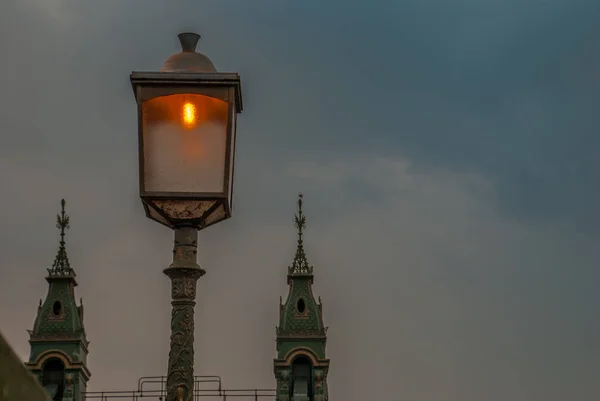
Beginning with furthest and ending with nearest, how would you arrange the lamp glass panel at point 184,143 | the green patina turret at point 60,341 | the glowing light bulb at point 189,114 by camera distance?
the green patina turret at point 60,341 → the glowing light bulb at point 189,114 → the lamp glass panel at point 184,143

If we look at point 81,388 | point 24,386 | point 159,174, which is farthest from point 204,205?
point 81,388

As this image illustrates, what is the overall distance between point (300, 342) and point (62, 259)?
8.41 metres

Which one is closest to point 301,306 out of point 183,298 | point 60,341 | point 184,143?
point 60,341

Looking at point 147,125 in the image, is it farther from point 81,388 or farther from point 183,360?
point 81,388

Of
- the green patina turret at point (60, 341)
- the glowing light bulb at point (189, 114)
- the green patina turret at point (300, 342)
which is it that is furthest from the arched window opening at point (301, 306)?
the glowing light bulb at point (189, 114)

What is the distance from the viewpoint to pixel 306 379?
191 feet

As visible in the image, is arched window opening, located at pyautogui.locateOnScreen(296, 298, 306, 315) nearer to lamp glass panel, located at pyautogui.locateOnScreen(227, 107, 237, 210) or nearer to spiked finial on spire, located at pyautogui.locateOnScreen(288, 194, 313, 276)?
spiked finial on spire, located at pyautogui.locateOnScreen(288, 194, 313, 276)

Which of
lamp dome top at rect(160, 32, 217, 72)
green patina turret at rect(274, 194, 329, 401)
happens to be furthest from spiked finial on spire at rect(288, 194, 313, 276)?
lamp dome top at rect(160, 32, 217, 72)

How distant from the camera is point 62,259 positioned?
60.2m

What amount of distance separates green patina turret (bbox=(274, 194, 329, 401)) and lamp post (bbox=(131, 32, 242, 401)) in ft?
148

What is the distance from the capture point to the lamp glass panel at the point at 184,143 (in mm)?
12148

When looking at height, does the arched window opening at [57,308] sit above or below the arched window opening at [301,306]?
above

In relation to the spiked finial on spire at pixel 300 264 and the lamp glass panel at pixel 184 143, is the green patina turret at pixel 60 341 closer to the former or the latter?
the spiked finial on spire at pixel 300 264

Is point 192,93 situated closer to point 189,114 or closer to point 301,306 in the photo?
point 189,114
